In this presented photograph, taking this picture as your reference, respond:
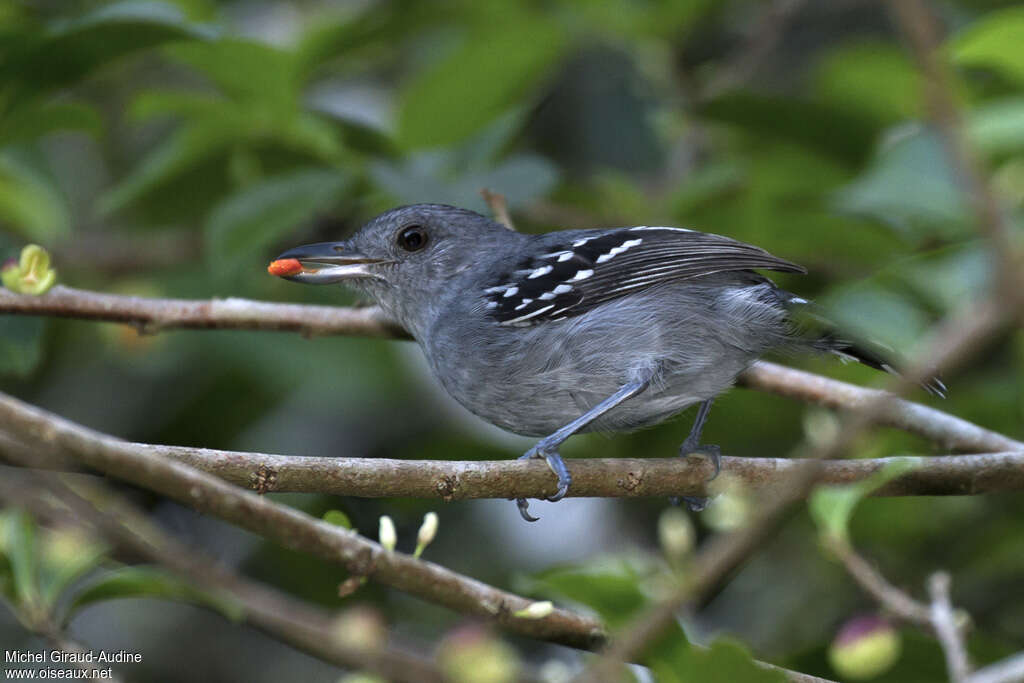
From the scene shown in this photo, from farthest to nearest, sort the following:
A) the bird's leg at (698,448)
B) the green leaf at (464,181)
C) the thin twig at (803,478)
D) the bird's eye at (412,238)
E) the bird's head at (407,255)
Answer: the bird's eye at (412,238)
the bird's head at (407,255)
the green leaf at (464,181)
the bird's leg at (698,448)
the thin twig at (803,478)

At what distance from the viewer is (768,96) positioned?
4.77m

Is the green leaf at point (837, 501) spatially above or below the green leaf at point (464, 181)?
below

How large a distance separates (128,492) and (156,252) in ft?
4.53

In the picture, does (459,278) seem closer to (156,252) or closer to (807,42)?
(156,252)

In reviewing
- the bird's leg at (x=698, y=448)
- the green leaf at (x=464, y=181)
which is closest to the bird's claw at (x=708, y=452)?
the bird's leg at (x=698, y=448)

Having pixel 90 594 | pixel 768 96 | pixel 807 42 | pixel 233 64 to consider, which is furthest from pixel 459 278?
pixel 807 42

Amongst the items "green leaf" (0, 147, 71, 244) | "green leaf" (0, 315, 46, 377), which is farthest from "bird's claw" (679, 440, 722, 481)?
"green leaf" (0, 147, 71, 244)

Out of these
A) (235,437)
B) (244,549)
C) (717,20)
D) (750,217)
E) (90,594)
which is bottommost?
(90,594)

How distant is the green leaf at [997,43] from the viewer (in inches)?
146

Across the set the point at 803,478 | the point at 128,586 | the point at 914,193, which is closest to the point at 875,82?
the point at 914,193

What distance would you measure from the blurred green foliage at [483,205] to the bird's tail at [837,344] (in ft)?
0.89

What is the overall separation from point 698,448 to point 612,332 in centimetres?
56

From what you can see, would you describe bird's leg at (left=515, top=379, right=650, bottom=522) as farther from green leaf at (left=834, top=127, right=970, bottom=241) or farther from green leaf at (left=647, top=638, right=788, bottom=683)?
green leaf at (left=647, top=638, right=788, bottom=683)

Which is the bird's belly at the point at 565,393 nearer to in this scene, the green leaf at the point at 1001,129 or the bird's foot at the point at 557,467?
the bird's foot at the point at 557,467
